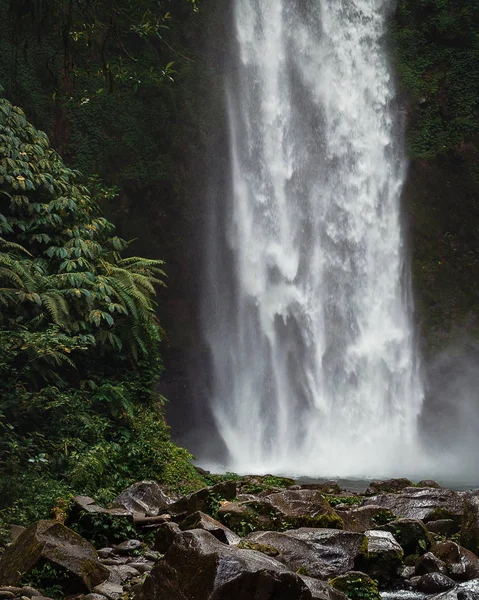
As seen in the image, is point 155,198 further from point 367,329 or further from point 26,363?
point 26,363

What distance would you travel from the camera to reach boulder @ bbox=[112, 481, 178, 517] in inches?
274

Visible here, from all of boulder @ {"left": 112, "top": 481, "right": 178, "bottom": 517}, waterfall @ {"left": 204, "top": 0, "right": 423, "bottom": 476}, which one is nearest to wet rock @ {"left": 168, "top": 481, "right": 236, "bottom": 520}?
boulder @ {"left": 112, "top": 481, "right": 178, "bottom": 517}

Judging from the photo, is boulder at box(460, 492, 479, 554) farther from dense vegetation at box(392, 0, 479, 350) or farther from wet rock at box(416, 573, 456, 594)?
dense vegetation at box(392, 0, 479, 350)

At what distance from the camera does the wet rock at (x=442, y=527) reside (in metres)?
6.98

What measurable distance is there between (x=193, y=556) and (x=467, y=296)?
59.1 ft

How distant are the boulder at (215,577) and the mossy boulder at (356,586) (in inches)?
42.6

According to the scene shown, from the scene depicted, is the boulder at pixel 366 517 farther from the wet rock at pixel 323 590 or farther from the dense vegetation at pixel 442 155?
the dense vegetation at pixel 442 155

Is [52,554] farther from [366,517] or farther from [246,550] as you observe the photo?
[366,517]

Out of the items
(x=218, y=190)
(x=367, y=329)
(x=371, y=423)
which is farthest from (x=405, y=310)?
(x=218, y=190)

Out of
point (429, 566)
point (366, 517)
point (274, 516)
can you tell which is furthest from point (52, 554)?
point (366, 517)

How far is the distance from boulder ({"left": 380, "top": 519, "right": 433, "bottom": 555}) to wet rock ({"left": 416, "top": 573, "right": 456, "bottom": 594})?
63 centimetres

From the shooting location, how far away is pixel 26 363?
27.1 feet

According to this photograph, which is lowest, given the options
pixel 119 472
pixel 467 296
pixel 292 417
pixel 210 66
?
pixel 119 472

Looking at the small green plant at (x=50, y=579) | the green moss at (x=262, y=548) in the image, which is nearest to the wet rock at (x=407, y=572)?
the green moss at (x=262, y=548)
